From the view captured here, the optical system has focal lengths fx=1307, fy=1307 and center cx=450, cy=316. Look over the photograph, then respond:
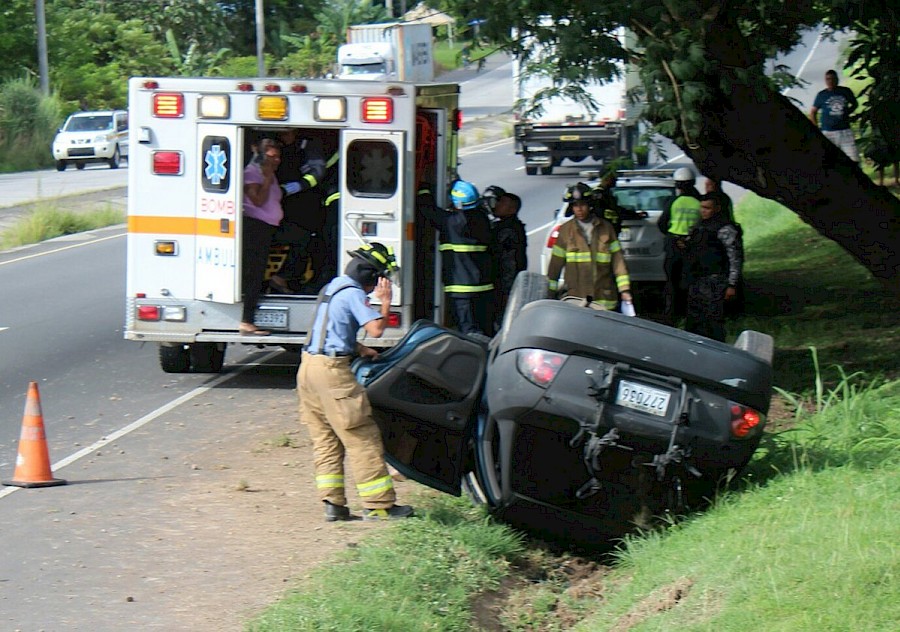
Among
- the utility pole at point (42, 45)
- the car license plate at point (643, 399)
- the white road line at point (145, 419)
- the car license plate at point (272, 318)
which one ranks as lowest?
the white road line at point (145, 419)

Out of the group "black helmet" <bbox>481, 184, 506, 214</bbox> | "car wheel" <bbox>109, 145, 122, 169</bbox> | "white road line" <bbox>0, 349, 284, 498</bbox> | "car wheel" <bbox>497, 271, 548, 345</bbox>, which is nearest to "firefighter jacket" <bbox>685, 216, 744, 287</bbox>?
"black helmet" <bbox>481, 184, 506, 214</bbox>

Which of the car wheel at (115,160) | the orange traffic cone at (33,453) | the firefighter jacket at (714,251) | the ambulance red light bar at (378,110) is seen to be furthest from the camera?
the car wheel at (115,160)

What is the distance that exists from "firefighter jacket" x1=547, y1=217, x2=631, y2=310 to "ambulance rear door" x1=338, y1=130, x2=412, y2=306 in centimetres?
145

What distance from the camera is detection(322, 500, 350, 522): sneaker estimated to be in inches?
293

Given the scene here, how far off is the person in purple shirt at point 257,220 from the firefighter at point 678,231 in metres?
3.82

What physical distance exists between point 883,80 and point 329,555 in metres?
7.28

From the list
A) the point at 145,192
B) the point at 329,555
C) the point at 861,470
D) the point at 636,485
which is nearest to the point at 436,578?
the point at 329,555

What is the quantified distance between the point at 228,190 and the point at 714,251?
4.23 metres

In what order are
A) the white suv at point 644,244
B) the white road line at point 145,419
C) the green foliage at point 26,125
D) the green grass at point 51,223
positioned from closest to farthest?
the white road line at point 145,419, the white suv at point 644,244, the green grass at point 51,223, the green foliage at point 26,125

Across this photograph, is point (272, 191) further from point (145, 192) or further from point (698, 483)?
point (698, 483)

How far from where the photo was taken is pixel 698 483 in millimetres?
6781

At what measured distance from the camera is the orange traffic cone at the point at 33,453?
8297mm

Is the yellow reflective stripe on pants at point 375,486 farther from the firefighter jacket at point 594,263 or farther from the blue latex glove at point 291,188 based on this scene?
the blue latex glove at point 291,188

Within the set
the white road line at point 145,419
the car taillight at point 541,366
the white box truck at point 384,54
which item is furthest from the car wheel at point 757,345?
the white box truck at point 384,54
